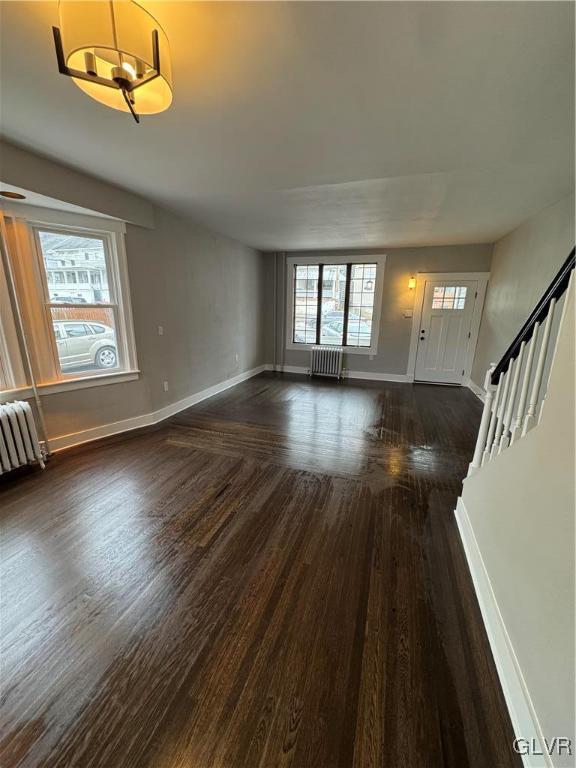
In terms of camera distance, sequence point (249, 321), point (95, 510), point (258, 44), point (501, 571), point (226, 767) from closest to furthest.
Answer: point (226, 767) < point (258, 44) < point (501, 571) < point (95, 510) < point (249, 321)

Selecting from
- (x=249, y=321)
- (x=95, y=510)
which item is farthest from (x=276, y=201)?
(x=95, y=510)

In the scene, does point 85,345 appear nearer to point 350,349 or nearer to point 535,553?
point 535,553

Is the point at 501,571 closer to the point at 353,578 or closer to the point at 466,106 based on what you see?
the point at 353,578

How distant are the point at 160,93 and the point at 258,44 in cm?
49

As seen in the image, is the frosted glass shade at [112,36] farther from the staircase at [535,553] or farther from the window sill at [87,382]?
the window sill at [87,382]

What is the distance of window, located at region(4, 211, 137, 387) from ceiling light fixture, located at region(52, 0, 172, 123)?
210 centimetres

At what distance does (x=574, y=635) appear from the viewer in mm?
904

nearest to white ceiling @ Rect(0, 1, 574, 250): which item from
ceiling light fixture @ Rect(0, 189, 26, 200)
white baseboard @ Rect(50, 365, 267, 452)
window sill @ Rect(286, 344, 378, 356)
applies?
ceiling light fixture @ Rect(0, 189, 26, 200)

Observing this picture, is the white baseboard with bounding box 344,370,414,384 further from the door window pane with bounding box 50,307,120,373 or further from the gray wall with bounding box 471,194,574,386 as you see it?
the door window pane with bounding box 50,307,120,373

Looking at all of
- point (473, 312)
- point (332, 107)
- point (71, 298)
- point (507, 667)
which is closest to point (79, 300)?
point (71, 298)

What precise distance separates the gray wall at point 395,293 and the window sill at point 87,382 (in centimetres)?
381

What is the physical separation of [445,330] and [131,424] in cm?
566

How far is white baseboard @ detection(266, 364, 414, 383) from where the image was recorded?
20.7ft

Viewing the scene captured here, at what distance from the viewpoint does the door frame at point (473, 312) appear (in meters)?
5.50
